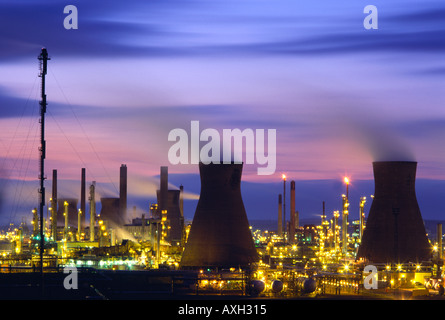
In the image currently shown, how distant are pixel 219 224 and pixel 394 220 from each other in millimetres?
11913

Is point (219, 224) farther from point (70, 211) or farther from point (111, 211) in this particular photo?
point (70, 211)

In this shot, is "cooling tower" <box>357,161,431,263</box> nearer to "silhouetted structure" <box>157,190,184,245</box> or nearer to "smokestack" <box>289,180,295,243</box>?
"silhouetted structure" <box>157,190,184,245</box>

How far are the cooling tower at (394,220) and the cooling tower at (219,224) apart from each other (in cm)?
903

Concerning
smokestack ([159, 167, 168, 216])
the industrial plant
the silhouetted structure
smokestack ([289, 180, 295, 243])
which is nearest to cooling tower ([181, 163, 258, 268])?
the industrial plant

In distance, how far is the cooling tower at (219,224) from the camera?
51.7 meters

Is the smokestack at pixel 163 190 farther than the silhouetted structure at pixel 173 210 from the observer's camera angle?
No

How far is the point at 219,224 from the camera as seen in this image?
52406 millimetres

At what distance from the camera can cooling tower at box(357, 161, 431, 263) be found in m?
53.2

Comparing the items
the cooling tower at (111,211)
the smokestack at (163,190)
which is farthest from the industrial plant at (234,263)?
the cooling tower at (111,211)

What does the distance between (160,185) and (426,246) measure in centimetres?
4100

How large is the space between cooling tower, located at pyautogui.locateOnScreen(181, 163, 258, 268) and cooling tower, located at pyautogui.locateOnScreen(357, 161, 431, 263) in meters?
9.03

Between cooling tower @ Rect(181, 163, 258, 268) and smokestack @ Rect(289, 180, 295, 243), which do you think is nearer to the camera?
cooling tower @ Rect(181, 163, 258, 268)

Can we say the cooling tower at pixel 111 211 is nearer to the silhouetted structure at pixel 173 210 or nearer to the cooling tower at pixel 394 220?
the silhouetted structure at pixel 173 210
